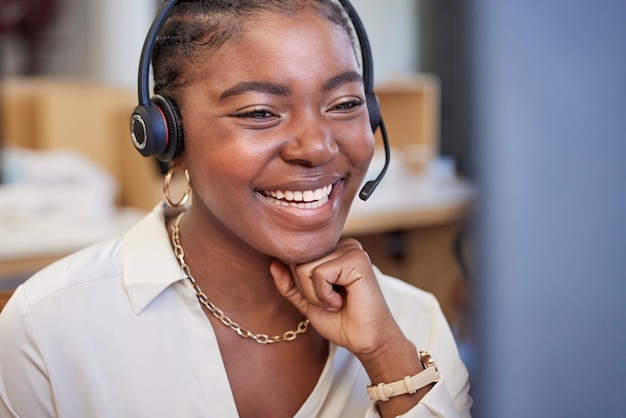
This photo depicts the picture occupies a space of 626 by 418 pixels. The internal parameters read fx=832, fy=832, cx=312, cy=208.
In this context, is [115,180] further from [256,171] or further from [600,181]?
[600,181]

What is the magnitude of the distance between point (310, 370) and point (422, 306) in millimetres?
188

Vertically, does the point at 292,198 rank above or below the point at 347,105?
below

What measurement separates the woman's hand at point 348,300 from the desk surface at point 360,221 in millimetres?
1212

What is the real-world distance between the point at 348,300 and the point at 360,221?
1.95m

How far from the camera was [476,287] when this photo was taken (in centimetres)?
38

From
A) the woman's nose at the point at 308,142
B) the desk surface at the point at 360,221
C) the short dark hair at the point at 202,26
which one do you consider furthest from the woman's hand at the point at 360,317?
the desk surface at the point at 360,221

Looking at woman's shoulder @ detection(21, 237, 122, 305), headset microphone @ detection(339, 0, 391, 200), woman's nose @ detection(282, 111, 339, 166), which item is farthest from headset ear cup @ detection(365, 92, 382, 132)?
woman's shoulder @ detection(21, 237, 122, 305)

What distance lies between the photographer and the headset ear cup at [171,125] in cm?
102

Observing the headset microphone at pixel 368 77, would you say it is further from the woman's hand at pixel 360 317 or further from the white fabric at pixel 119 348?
the white fabric at pixel 119 348

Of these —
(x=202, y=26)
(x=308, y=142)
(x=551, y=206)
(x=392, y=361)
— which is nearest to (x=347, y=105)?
(x=308, y=142)

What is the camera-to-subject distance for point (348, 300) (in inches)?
41.5

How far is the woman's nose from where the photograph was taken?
3.21ft

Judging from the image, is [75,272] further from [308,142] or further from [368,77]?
[368,77]

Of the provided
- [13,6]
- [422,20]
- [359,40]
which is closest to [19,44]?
[13,6]
